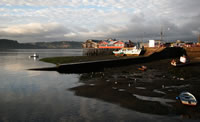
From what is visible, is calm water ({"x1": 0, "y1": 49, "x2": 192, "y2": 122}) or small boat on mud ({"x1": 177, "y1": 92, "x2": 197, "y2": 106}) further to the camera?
small boat on mud ({"x1": 177, "y1": 92, "x2": 197, "y2": 106})

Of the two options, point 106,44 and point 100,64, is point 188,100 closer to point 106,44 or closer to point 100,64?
point 100,64

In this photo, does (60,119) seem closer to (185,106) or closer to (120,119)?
(120,119)

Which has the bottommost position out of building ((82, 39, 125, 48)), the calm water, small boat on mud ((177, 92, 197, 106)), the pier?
the calm water

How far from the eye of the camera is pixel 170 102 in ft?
49.1

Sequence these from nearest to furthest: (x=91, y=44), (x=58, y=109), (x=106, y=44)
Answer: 1. (x=58, y=109)
2. (x=106, y=44)
3. (x=91, y=44)

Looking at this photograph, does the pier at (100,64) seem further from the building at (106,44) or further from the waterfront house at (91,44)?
the waterfront house at (91,44)

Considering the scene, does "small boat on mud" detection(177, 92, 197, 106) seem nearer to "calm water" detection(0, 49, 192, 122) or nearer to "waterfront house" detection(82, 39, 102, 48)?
"calm water" detection(0, 49, 192, 122)

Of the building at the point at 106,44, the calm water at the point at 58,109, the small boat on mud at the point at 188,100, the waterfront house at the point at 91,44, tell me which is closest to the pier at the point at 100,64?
the calm water at the point at 58,109

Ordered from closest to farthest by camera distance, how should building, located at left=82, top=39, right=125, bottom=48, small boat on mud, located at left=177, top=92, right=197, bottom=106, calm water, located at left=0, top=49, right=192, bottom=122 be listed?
calm water, located at left=0, top=49, right=192, bottom=122, small boat on mud, located at left=177, top=92, right=197, bottom=106, building, located at left=82, top=39, right=125, bottom=48

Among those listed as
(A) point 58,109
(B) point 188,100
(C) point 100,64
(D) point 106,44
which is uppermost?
(D) point 106,44

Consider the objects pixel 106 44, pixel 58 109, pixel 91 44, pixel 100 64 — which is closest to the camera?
pixel 58 109

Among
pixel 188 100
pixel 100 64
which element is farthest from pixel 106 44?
pixel 188 100

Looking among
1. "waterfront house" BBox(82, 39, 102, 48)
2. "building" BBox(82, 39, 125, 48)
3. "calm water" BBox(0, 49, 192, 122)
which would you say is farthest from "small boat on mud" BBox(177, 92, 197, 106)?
"waterfront house" BBox(82, 39, 102, 48)

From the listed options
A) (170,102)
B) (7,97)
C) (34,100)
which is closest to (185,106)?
(170,102)
